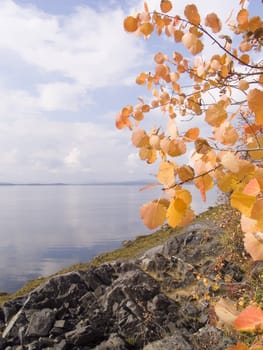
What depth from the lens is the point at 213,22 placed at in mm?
1481

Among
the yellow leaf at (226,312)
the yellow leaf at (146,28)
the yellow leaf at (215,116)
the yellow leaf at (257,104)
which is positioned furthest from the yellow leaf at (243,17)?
the yellow leaf at (226,312)

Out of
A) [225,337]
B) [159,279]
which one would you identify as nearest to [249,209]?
[225,337]

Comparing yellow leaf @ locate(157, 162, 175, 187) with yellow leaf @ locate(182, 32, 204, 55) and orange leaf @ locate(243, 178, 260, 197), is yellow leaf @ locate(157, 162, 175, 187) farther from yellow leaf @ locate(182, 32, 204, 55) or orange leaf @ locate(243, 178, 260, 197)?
yellow leaf @ locate(182, 32, 204, 55)

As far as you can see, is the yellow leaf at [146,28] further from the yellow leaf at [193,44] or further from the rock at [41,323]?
the rock at [41,323]

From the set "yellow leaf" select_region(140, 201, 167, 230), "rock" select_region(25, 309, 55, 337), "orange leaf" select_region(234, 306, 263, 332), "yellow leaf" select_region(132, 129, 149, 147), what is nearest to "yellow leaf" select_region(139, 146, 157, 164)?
"yellow leaf" select_region(132, 129, 149, 147)

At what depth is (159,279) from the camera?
406 inches

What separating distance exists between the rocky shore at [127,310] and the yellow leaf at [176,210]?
5.17 meters

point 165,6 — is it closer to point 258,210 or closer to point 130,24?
point 130,24

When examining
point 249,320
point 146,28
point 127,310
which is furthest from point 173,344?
point 249,320

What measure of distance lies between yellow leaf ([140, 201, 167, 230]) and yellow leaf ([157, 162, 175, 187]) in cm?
7

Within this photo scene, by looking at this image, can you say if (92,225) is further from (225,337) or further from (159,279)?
(225,337)

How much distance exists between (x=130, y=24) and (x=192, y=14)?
288mm

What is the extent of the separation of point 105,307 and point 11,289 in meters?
14.7

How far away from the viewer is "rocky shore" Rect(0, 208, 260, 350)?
7062mm
